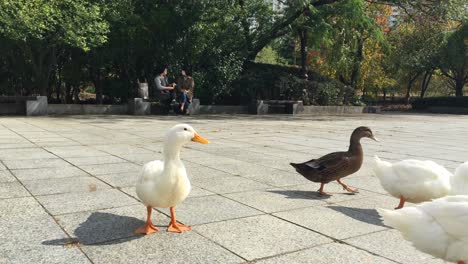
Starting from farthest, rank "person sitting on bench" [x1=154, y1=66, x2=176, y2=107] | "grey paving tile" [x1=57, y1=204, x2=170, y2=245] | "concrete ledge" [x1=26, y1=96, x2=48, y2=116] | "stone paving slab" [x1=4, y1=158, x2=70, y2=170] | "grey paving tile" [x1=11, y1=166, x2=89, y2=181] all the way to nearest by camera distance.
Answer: "person sitting on bench" [x1=154, y1=66, x2=176, y2=107], "concrete ledge" [x1=26, y1=96, x2=48, y2=116], "stone paving slab" [x1=4, y1=158, x2=70, y2=170], "grey paving tile" [x1=11, y1=166, x2=89, y2=181], "grey paving tile" [x1=57, y1=204, x2=170, y2=245]

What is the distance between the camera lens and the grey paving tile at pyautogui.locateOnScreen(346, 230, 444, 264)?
3.18 meters

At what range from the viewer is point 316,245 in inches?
133

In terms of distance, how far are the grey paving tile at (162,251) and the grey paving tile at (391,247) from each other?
3.49 feet

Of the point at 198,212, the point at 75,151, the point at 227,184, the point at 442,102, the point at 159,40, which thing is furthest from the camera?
the point at 442,102

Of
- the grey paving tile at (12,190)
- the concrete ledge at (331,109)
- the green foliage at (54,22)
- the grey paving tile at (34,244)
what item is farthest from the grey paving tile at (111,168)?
the concrete ledge at (331,109)

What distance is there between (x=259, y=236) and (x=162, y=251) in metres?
0.82

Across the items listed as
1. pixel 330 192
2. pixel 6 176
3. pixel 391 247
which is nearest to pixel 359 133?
pixel 330 192

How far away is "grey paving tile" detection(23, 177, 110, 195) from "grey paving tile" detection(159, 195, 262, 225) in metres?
1.23

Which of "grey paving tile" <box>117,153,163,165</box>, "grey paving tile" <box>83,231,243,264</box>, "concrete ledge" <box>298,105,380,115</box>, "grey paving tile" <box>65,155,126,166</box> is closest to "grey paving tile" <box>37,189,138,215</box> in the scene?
"grey paving tile" <box>83,231,243,264</box>

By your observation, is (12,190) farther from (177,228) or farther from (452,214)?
(452,214)

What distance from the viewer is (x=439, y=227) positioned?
105 inches

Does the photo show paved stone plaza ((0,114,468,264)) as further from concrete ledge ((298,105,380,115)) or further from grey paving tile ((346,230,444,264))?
concrete ledge ((298,105,380,115))

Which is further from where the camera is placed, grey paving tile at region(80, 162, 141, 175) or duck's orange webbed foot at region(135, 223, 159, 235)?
grey paving tile at region(80, 162, 141, 175)

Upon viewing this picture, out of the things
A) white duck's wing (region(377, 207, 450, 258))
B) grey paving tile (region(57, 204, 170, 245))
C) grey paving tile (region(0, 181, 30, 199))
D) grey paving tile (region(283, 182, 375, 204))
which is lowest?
grey paving tile (region(57, 204, 170, 245))
